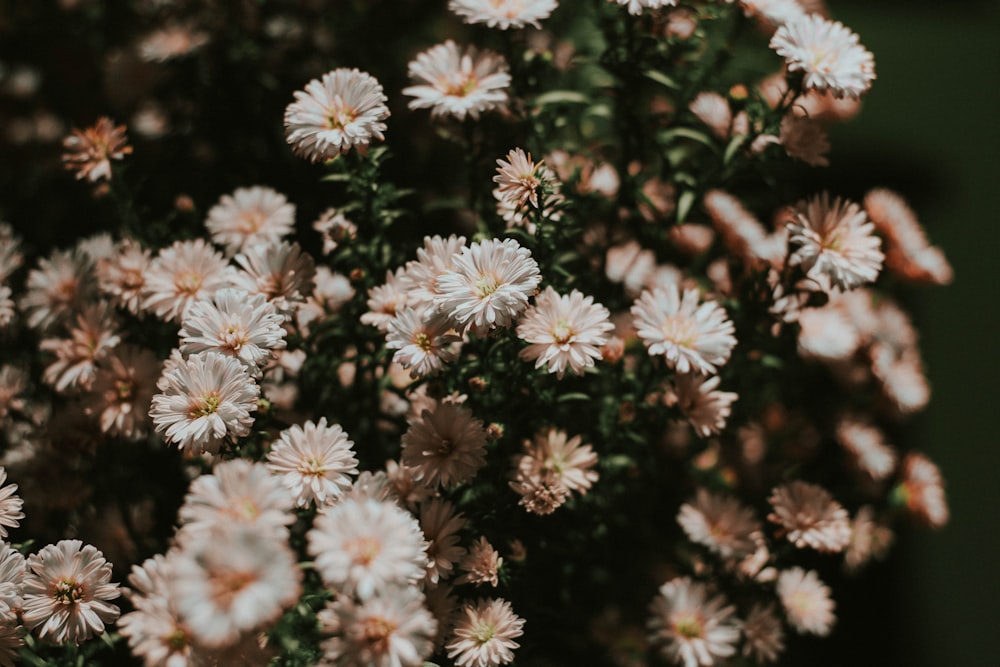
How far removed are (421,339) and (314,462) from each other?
150 mm

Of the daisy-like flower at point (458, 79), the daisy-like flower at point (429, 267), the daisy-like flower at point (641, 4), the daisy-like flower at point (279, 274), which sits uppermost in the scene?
the daisy-like flower at point (641, 4)

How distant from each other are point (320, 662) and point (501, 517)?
0.74 feet

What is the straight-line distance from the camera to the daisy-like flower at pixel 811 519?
34.4 inches

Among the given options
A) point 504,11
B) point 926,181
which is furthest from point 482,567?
point 926,181

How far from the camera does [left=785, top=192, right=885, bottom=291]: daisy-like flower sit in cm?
84

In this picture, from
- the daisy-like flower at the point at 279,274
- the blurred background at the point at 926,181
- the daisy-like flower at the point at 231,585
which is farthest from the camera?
the blurred background at the point at 926,181

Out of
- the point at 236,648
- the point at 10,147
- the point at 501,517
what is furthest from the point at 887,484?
the point at 10,147

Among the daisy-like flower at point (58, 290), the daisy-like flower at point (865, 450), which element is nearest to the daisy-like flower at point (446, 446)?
the daisy-like flower at point (58, 290)

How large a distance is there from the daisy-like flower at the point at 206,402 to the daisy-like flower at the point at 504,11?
1.47 feet

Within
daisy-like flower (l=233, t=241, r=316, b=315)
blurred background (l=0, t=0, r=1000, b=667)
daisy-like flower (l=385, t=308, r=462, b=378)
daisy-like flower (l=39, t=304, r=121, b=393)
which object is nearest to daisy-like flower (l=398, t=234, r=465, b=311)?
daisy-like flower (l=385, t=308, r=462, b=378)

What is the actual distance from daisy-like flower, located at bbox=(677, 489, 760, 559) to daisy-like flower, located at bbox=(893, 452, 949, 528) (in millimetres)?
345

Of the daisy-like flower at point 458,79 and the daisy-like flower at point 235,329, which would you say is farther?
the daisy-like flower at point 458,79

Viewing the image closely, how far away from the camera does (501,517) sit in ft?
2.57

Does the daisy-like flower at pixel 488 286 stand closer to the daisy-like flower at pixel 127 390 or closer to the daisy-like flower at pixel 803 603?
the daisy-like flower at pixel 127 390
